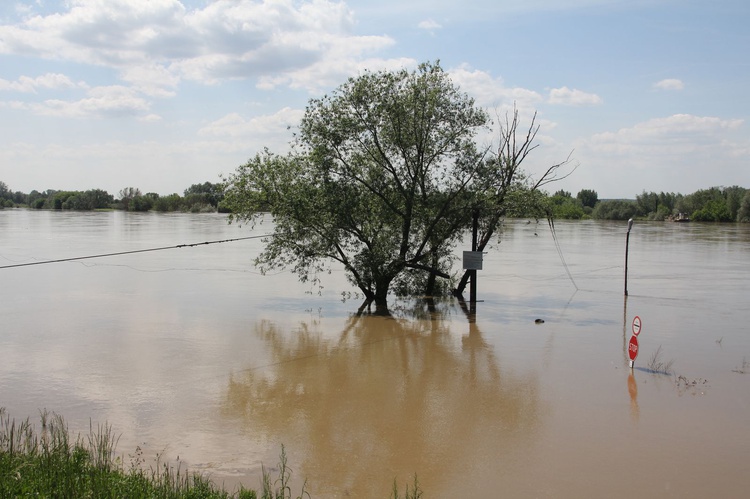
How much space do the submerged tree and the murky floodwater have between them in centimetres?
239

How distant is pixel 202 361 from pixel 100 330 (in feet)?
16.3

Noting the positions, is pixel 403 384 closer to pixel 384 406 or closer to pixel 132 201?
pixel 384 406

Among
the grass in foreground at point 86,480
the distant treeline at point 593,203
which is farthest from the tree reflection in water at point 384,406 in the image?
the distant treeline at point 593,203

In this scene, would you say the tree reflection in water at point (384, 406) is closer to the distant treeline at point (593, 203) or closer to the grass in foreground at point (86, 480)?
the grass in foreground at point (86, 480)

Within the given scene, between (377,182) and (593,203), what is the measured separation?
413ft

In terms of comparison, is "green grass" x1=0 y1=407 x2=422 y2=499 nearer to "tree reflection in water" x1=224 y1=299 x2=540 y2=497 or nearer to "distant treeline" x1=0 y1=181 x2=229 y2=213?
"tree reflection in water" x1=224 y1=299 x2=540 y2=497

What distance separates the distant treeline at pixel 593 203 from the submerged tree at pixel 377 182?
7350 centimetres

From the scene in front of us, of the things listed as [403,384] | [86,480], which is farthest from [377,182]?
[86,480]

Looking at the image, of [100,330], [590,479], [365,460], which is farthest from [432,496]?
[100,330]

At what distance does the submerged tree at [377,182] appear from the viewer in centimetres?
1986

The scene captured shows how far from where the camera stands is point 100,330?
17797mm

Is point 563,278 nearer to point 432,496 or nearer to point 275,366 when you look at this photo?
point 275,366

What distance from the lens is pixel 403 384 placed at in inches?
512

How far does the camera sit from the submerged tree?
19.9 m
